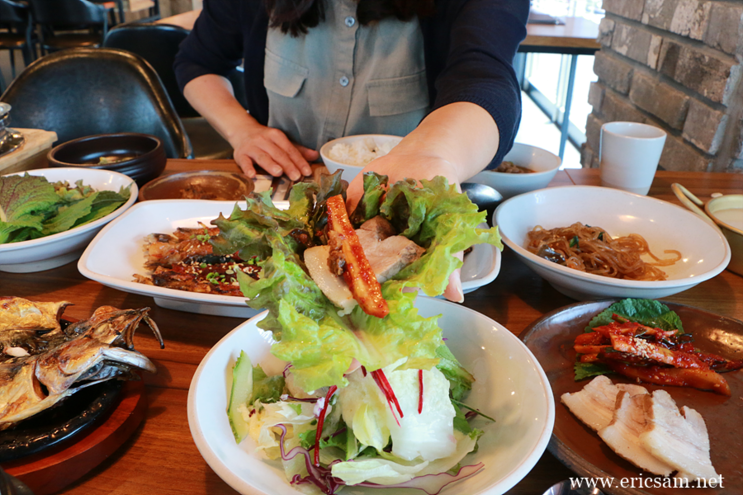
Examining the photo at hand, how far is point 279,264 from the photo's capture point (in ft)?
2.21

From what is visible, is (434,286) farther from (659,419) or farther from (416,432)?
(659,419)

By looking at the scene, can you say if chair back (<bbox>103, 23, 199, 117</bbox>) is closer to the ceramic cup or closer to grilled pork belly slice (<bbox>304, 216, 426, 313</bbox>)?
the ceramic cup

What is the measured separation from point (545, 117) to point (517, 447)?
257 inches

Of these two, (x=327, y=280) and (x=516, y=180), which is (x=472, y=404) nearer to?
(x=327, y=280)

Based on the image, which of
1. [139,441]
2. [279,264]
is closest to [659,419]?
[279,264]

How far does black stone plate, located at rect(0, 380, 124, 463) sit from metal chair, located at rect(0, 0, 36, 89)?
744cm

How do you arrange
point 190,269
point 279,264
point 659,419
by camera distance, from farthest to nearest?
point 190,269 → point 659,419 → point 279,264

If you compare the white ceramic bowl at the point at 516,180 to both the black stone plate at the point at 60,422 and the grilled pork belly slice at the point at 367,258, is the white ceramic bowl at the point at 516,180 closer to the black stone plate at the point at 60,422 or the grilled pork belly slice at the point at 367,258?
the grilled pork belly slice at the point at 367,258

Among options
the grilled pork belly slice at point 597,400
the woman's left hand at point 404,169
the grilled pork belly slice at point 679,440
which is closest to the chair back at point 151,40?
the woman's left hand at point 404,169

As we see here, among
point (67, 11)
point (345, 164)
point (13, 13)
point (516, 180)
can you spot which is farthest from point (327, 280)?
point (13, 13)

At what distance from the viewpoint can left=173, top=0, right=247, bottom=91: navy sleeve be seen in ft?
7.11

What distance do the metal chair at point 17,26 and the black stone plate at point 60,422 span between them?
7.44m

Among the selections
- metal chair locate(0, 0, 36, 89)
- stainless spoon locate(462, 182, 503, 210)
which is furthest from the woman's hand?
metal chair locate(0, 0, 36, 89)

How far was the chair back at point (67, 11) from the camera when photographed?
6.34 m
